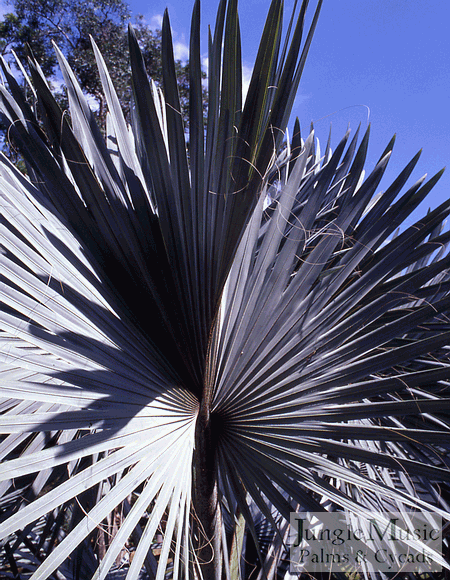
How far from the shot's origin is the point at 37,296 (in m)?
0.87

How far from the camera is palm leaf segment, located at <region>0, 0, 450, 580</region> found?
0.84 metres

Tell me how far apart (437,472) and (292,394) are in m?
0.36

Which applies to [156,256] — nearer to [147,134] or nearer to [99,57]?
[147,134]

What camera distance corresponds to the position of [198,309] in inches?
43.9

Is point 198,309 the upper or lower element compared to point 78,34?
lower

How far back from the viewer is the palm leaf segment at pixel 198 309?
2.75ft

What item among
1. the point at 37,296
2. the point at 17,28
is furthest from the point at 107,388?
the point at 17,28

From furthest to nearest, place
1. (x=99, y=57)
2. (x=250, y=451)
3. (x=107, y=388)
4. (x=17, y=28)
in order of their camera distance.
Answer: (x=17, y=28) < (x=250, y=451) < (x=99, y=57) < (x=107, y=388)

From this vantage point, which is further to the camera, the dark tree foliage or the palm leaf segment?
the dark tree foliage

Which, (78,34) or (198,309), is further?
(78,34)

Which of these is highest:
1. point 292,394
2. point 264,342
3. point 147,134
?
point 147,134

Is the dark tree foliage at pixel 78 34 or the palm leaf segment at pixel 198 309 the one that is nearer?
the palm leaf segment at pixel 198 309

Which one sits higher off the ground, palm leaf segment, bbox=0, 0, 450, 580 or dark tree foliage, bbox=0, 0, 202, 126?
dark tree foliage, bbox=0, 0, 202, 126

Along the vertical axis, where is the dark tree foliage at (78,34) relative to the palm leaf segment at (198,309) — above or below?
above
